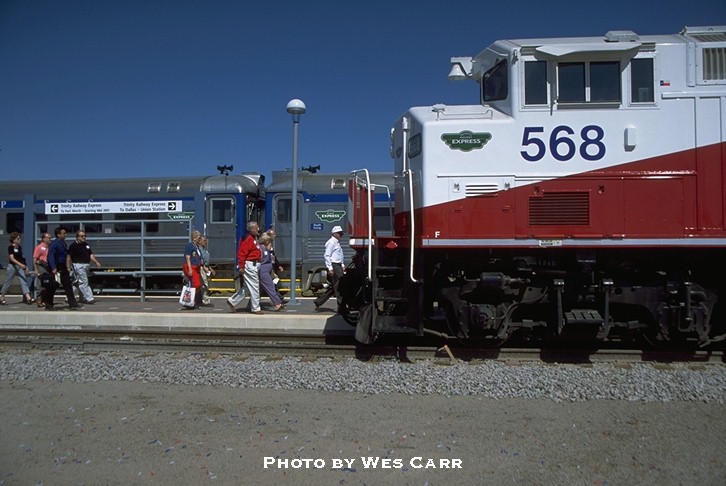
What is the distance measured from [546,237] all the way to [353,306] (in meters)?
3.01

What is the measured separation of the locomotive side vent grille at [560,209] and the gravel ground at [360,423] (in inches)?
71.4

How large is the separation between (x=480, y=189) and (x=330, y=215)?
29.3 ft

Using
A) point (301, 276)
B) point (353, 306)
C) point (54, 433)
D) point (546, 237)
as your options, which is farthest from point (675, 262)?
point (301, 276)

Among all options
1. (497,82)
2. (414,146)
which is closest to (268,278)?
(414,146)

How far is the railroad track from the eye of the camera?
23.6 feet

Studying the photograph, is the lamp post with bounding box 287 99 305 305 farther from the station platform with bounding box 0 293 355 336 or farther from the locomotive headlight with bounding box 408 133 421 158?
the locomotive headlight with bounding box 408 133 421 158

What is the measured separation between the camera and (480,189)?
6.88 m

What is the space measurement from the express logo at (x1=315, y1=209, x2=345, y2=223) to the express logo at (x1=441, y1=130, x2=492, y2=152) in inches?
339

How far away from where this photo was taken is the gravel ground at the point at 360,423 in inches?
157

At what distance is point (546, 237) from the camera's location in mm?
6723

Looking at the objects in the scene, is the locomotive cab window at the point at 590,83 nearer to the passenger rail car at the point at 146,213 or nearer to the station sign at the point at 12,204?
the passenger rail car at the point at 146,213

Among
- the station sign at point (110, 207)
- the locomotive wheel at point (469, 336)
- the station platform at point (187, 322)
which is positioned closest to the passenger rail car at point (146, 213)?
the station sign at point (110, 207)

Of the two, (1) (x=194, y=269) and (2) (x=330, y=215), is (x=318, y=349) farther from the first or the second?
(2) (x=330, y=215)

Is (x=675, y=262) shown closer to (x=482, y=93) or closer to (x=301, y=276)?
(x=482, y=93)
